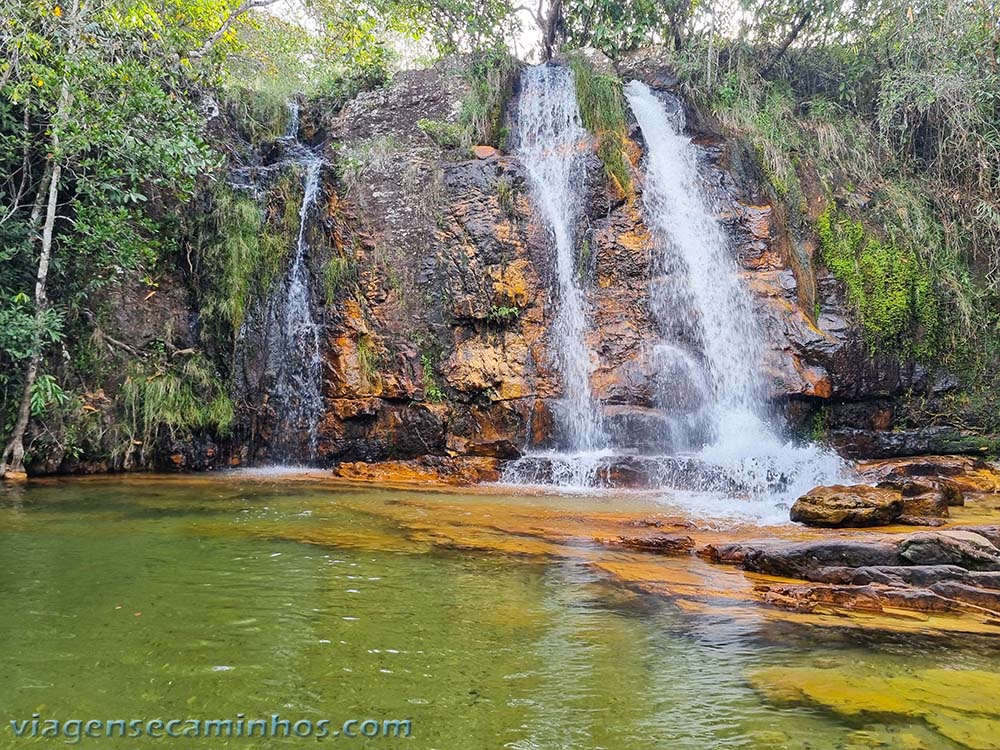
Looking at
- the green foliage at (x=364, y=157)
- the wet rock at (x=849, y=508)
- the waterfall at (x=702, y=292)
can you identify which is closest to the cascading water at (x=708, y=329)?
the waterfall at (x=702, y=292)

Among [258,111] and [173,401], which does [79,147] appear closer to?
[173,401]

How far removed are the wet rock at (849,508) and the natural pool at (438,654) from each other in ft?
7.42

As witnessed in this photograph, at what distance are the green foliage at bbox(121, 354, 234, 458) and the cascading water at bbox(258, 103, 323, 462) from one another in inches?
33.0

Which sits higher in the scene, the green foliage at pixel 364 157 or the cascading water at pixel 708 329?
the green foliage at pixel 364 157

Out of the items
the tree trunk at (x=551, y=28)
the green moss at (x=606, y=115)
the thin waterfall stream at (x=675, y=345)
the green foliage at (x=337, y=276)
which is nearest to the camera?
the thin waterfall stream at (x=675, y=345)

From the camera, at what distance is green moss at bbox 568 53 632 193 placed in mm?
11992

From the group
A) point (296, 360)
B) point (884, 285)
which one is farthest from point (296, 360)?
point (884, 285)

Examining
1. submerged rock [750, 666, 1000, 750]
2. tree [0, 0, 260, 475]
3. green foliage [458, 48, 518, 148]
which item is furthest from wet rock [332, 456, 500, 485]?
submerged rock [750, 666, 1000, 750]

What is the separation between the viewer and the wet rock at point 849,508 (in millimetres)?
5945

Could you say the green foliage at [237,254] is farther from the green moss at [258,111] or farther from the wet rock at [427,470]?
the wet rock at [427,470]

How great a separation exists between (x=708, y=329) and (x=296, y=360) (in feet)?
22.6

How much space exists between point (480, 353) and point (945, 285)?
8029 millimetres

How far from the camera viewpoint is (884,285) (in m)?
11.2

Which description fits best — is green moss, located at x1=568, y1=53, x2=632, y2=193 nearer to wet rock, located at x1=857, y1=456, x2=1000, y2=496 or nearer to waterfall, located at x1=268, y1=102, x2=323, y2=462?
waterfall, located at x1=268, y1=102, x2=323, y2=462
